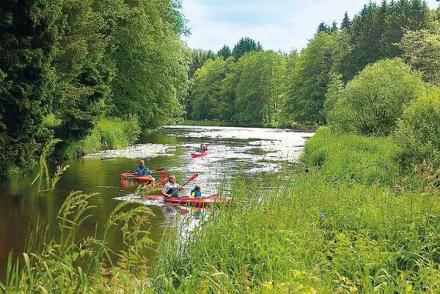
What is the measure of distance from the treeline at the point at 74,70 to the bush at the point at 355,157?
856 centimetres

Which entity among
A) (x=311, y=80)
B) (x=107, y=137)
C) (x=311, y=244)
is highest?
(x=311, y=80)

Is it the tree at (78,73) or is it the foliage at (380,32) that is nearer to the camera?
the tree at (78,73)

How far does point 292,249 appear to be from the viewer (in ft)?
19.5

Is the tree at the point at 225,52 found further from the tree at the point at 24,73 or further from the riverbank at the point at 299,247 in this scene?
the riverbank at the point at 299,247

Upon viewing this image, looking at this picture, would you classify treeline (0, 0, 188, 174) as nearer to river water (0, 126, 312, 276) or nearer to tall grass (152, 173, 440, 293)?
river water (0, 126, 312, 276)

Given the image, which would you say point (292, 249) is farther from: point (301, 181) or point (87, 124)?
point (87, 124)

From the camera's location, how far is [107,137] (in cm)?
3197

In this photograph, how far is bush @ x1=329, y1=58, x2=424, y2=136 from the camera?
23188 millimetres

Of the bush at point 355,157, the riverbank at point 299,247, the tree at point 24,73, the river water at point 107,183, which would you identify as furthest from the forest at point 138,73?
the bush at point 355,157

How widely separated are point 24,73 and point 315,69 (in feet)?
207

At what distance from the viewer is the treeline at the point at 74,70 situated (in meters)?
13.5

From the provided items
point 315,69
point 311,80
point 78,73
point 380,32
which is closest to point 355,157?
point 78,73

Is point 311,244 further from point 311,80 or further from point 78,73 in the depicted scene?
point 311,80

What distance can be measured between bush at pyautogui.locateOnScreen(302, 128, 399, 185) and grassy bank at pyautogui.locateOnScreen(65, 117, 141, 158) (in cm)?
1157
